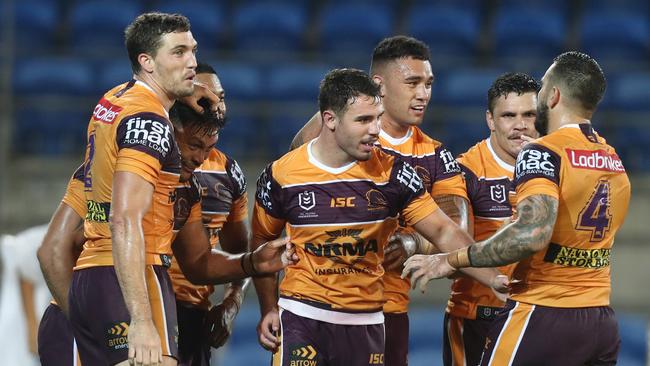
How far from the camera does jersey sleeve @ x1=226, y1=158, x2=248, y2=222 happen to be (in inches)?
251

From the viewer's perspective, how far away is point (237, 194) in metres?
6.39

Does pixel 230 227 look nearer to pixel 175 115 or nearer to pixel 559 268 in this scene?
pixel 175 115

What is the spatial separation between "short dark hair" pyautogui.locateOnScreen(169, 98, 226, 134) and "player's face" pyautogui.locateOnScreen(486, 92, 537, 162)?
1.76 meters

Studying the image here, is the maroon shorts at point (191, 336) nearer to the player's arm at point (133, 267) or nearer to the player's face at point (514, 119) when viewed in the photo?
the player's arm at point (133, 267)

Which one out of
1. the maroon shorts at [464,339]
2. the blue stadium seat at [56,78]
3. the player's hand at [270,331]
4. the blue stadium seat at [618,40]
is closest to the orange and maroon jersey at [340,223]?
the player's hand at [270,331]

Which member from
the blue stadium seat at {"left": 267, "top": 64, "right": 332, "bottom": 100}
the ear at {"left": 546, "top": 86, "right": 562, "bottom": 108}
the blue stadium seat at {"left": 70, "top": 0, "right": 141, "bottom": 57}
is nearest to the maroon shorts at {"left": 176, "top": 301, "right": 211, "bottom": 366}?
the ear at {"left": 546, "top": 86, "right": 562, "bottom": 108}

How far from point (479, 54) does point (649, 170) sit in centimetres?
305

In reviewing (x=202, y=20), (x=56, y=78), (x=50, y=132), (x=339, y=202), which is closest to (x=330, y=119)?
(x=339, y=202)

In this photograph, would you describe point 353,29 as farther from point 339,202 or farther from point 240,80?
point 339,202

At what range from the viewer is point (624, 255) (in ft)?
35.9

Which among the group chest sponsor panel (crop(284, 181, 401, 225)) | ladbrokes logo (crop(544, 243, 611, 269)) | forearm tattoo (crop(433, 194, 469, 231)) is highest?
chest sponsor panel (crop(284, 181, 401, 225))

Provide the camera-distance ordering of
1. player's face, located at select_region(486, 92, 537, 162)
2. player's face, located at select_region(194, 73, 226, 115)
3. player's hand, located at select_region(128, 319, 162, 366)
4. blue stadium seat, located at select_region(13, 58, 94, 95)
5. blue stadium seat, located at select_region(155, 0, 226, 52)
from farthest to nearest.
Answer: blue stadium seat, located at select_region(155, 0, 226, 52) → blue stadium seat, located at select_region(13, 58, 94, 95) → player's face, located at select_region(486, 92, 537, 162) → player's face, located at select_region(194, 73, 226, 115) → player's hand, located at select_region(128, 319, 162, 366)

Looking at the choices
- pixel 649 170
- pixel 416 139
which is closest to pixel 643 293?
pixel 649 170

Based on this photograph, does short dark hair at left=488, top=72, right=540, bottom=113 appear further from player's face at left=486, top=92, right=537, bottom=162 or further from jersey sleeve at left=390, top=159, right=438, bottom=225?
jersey sleeve at left=390, top=159, right=438, bottom=225
